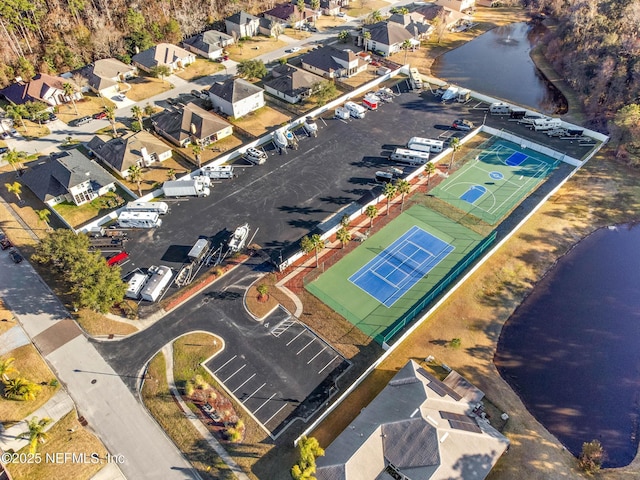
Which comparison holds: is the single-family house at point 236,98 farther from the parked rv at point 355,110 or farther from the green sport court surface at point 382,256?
the green sport court surface at point 382,256

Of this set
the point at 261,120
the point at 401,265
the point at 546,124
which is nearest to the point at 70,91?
the point at 261,120

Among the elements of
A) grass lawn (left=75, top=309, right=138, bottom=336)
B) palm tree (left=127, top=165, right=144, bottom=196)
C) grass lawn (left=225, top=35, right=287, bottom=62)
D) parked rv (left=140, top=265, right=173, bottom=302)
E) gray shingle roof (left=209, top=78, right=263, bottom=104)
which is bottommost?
grass lawn (left=75, top=309, right=138, bottom=336)

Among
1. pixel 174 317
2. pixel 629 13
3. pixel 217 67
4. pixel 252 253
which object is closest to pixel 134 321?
pixel 174 317

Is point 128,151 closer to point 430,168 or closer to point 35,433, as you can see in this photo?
point 35,433

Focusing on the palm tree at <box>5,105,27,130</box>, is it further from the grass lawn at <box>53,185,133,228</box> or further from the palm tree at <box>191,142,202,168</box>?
the palm tree at <box>191,142,202,168</box>

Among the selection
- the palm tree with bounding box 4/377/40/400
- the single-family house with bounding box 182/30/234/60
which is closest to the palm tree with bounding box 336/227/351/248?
the palm tree with bounding box 4/377/40/400

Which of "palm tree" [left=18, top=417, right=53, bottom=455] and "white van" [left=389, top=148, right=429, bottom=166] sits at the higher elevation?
"white van" [left=389, top=148, right=429, bottom=166]

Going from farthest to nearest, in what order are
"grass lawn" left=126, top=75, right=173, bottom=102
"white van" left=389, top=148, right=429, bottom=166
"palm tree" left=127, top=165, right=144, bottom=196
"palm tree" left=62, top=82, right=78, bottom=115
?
"grass lawn" left=126, top=75, right=173, bottom=102
"palm tree" left=62, top=82, right=78, bottom=115
"white van" left=389, top=148, right=429, bottom=166
"palm tree" left=127, top=165, right=144, bottom=196
